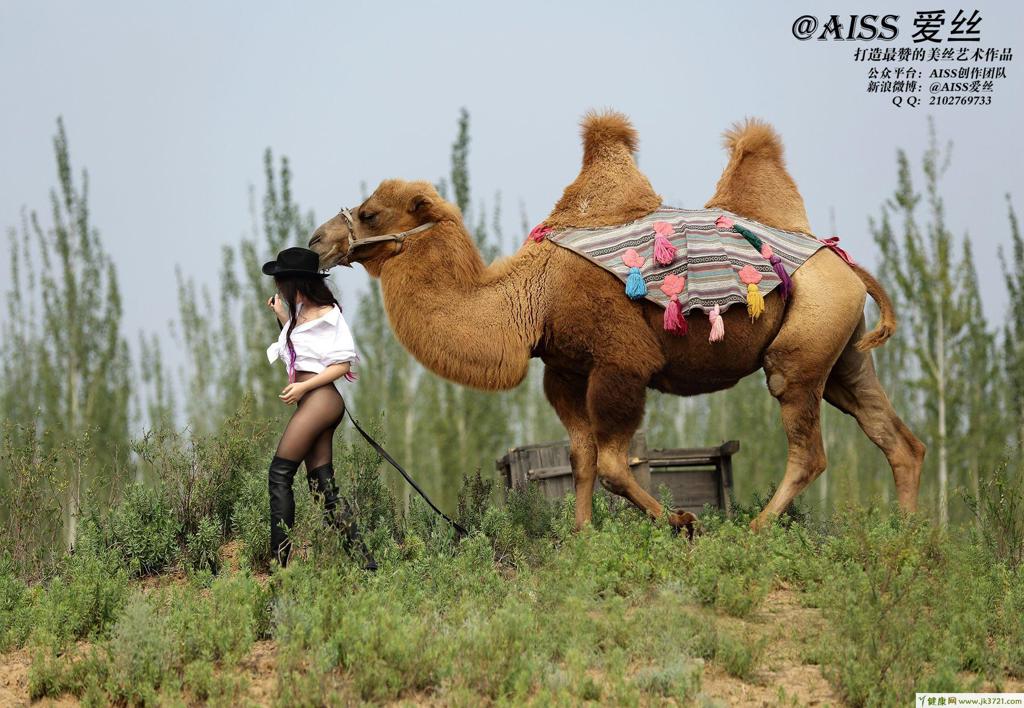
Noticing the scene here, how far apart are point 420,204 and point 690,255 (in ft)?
6.20

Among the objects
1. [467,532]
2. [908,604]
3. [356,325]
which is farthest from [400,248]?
[356,325]

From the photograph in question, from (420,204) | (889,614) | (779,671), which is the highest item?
(420,204)

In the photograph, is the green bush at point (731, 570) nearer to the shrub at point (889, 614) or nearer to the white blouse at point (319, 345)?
the shrub at point (889, 614)

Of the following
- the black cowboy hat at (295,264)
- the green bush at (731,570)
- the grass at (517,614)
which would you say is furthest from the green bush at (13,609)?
the green bush at (731,570)

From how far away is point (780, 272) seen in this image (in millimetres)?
8258

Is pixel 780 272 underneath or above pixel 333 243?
underneath

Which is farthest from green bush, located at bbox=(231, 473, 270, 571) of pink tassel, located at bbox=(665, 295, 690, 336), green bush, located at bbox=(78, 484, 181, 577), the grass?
pink tassel, located at bbox=(665, 295, 690, 336)

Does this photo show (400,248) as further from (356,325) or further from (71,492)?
(356,325)

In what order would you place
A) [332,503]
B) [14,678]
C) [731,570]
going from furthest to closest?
[332,503] < [731,570] < [14,678]

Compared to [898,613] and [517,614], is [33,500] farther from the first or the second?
[898,613]

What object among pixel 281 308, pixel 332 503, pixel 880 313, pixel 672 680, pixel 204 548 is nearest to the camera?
pixel 672 680

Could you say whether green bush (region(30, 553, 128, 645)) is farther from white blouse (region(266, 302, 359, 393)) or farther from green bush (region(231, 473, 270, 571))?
white blouse (region(266, 302, 359, 393))

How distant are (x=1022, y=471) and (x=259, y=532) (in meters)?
5.12

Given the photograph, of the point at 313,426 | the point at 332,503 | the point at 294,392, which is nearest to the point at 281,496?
the point at 332,503
